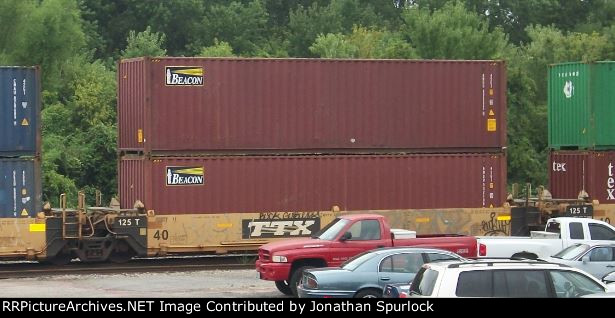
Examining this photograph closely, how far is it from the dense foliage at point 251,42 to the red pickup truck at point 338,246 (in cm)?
1656

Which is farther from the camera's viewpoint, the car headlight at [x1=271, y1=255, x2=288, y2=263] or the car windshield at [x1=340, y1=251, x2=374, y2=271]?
the car headlight at [x1=271, y1=255, x2=288, y2=263]

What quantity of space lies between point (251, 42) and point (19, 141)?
42096 mm

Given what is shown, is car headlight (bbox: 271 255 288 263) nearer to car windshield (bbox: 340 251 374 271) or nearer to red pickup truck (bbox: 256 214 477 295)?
red pickup truck (bbox: 256 214 477 295)

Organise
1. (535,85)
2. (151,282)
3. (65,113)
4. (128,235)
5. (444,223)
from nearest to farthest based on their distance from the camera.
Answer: (151,282), (128,235), (444,223), (65,113), (535,85)

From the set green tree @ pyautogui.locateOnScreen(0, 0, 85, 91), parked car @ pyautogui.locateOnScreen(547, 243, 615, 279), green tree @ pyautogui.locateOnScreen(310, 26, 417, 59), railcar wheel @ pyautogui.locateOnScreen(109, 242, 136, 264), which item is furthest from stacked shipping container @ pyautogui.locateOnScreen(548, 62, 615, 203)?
green tree @ pyautogui.locateOnScreen(0, 0, 85, 91)

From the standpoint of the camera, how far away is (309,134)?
24766 mm

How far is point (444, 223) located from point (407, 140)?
2.06m

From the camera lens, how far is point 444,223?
25344 mm

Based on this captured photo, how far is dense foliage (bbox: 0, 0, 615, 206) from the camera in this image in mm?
37219

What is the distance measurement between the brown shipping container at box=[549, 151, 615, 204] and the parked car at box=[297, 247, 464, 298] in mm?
11230

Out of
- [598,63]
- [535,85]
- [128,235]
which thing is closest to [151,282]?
[128,235]

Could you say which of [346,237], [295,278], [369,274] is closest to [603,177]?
[346,237]

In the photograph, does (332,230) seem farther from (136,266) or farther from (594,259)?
(136,266)

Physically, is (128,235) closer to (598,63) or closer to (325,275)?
(325,275)
